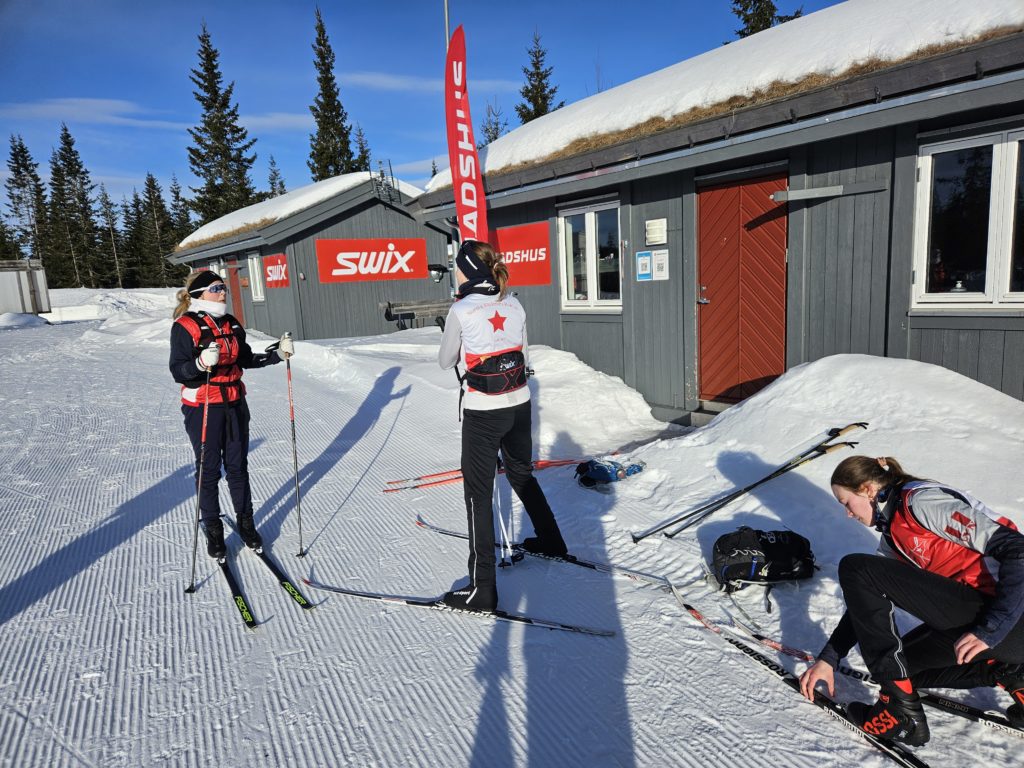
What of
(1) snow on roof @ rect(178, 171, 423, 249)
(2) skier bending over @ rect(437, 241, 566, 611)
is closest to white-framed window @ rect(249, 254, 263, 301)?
(1) snow on roof @ rect(178, 171, 423, 249)

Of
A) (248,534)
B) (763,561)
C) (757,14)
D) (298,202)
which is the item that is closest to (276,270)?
(298,202)

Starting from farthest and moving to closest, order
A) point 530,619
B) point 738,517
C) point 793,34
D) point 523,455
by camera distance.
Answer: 1. point 793,34
2. point 738,517
3. point 523,455
4. point 530,619

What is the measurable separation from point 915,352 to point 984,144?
5.30 ft

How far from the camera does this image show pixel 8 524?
13.9 feet

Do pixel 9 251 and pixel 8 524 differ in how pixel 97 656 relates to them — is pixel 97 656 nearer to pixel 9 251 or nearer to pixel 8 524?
pixel 8 524

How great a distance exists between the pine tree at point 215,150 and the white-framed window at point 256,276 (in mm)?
21583

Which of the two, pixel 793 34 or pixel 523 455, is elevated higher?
pixel 793 34

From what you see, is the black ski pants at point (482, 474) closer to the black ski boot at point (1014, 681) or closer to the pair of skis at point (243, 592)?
the pair of skis at point (243, 592)

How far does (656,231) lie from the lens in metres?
7.00

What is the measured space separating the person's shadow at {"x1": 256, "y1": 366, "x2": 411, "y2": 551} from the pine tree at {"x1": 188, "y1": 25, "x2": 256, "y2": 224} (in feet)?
106

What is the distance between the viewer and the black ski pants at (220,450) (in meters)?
3.69

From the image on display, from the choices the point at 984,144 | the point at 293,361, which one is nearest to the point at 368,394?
the point at 293,361

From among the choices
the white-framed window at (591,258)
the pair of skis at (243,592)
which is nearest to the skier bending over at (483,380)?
the pair of skis at (243,592)

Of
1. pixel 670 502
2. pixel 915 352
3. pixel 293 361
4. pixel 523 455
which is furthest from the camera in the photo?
pixel 293 361
